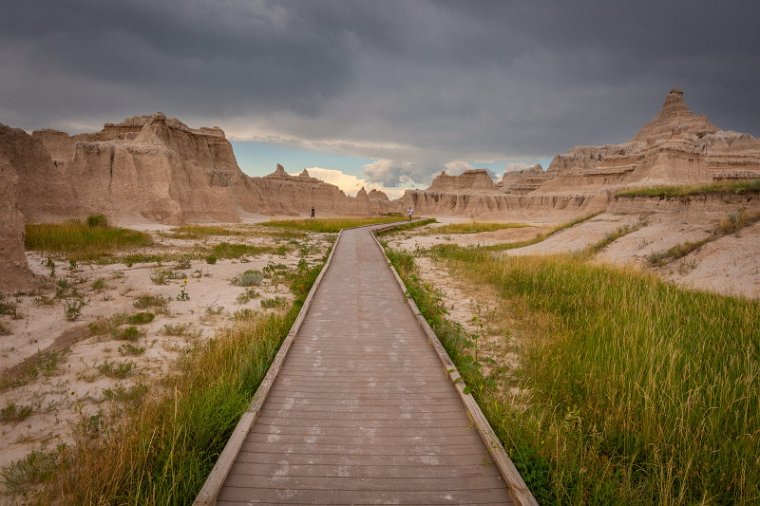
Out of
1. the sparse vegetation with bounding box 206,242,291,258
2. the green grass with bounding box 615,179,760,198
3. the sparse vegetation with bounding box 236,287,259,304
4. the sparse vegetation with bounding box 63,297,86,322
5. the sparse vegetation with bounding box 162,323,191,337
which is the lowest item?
the sparse vegetation with bounding box 162,323,191,337

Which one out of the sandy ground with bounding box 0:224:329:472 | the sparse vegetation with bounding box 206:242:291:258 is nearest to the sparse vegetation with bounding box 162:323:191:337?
the sandy ground with bounding box 0:224:329:472

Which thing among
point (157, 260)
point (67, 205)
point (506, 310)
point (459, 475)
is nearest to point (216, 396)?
point (459, 475)

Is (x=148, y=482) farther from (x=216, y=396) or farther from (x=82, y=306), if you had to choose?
(x=82, y=306)

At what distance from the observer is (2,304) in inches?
294

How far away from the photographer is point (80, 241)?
17.1 meters

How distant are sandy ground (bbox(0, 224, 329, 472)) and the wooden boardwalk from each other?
2198 mm

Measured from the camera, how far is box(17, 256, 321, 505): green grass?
290cm

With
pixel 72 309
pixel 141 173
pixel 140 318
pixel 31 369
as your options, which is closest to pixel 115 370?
pixel 31 369

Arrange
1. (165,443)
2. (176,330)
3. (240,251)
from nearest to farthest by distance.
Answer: (165,443)
(176,330)
(240,251)

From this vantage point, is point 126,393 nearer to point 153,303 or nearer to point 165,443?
point 165,443

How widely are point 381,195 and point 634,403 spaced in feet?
395

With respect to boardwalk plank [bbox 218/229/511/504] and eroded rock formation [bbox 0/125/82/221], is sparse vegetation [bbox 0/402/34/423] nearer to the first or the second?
boardwalk plank [bbox 218/229/511/504]

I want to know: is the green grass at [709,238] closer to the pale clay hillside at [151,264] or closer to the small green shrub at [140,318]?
the pale clay hillside at [151,264]

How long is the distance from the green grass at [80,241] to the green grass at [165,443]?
43.3 feet
